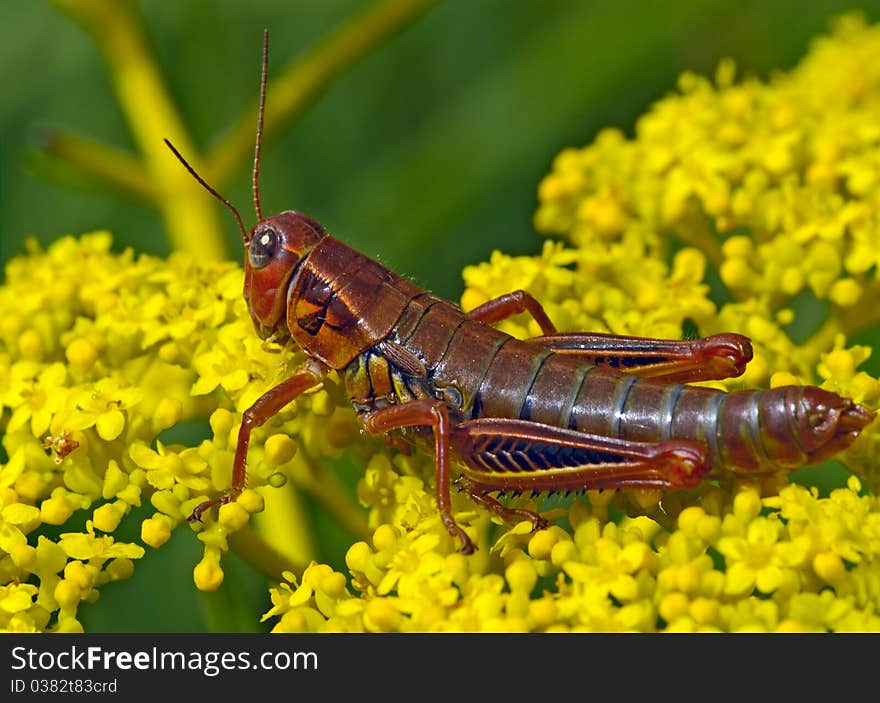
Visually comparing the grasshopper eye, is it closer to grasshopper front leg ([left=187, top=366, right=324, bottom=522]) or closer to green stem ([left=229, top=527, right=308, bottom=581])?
grasshopper front leg ([left=187, top=366, right=324, bottom=522])

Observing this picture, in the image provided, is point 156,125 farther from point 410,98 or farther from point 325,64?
point 410,98

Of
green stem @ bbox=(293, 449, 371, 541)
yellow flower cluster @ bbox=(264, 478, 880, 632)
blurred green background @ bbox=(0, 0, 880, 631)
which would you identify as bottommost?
yellow flower cluster @ bbox=(264, 478, 880, 632)

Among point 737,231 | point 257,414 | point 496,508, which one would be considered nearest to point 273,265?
point 257,414

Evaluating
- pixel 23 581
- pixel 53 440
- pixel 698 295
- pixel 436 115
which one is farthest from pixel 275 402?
pixel 436 115

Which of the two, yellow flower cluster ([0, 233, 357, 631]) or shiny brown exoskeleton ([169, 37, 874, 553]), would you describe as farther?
yellow flower cluster ([0, 233, 357, 631])

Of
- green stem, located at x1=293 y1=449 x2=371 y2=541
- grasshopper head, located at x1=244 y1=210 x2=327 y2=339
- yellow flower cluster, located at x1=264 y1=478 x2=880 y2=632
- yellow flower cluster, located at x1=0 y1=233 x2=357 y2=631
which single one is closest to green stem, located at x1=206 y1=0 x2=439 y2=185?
yellow flower cluster, located at x1=0 y1=233 x2=357 y2=631

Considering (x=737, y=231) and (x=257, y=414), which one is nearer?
(x=257, y=414)

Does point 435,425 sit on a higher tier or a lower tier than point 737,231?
lower
